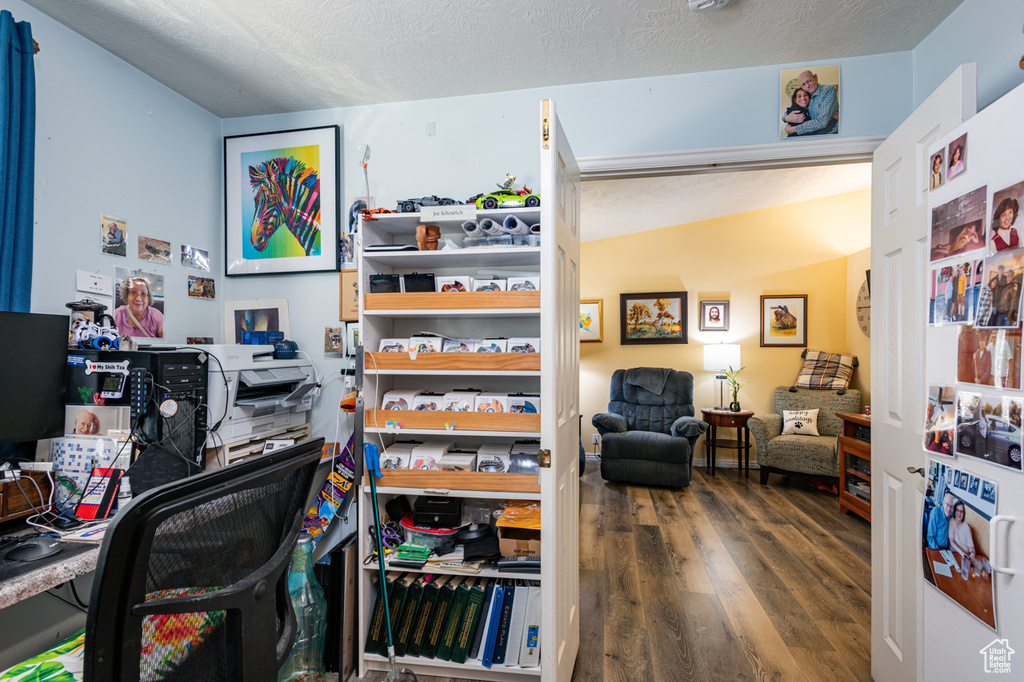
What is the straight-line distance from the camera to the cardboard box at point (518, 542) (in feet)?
5.98

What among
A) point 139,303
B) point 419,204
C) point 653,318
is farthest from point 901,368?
point 653,318

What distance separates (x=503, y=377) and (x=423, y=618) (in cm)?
103

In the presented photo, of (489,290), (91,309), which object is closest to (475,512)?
(489,290)

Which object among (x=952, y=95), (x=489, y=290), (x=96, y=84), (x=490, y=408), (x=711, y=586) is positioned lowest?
(x=711, y=586)

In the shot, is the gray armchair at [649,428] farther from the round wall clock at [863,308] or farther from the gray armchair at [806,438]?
the round wall clock at [863,308]

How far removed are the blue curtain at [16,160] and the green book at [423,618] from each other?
1740mm

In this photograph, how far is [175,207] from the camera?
217 cm

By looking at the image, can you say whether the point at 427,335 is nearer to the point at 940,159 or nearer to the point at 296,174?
the point at 296,174

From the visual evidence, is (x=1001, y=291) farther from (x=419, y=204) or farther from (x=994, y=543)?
(x=419, y=204)

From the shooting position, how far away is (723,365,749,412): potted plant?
5.01 m

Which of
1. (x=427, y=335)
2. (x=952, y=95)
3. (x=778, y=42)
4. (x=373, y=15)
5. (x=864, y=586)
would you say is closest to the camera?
(x=952, y=95)

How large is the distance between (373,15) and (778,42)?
5.06ft

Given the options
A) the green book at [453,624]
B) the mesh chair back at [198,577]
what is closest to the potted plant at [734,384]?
the green book at [453,624]

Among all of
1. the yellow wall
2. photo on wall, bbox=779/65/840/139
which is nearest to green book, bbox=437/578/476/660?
photo on wall, bbox=779/65/840/139
